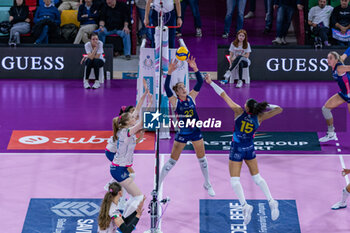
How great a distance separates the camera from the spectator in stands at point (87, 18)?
66.7ft

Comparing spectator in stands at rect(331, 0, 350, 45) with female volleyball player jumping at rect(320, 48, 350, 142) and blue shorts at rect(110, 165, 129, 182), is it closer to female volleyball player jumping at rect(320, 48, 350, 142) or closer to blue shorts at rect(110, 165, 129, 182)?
female volleyball player jumping at rect(320, 48, 350, 142)

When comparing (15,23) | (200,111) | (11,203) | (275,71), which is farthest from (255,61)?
(11,203)

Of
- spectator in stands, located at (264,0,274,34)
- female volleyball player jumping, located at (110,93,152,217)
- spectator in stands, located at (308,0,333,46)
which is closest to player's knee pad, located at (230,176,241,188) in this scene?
female volleyball player jumping, located at (110,93,152,217)

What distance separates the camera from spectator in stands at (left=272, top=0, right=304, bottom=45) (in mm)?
20969

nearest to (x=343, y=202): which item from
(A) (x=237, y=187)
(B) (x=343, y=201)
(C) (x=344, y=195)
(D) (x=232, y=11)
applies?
(B) (x=343, y=201)

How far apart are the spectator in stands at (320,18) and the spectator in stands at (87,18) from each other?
6327 millimetres

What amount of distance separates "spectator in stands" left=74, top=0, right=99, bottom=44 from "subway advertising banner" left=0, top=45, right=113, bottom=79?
3.62 ft

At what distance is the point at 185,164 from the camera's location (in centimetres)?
1462

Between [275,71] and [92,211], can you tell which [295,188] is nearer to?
[92,211]

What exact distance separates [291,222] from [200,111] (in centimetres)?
571

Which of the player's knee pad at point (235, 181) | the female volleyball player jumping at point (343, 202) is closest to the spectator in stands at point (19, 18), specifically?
the player's knee pad at point (235, 181)

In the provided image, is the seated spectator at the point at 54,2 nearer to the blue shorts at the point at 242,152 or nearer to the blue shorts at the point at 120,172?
the blue shorts at the point at 120,172

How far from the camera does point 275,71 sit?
1948 centimetres

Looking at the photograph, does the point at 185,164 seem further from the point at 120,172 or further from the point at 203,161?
the point at 120,172
